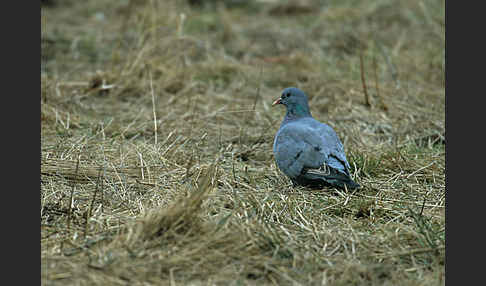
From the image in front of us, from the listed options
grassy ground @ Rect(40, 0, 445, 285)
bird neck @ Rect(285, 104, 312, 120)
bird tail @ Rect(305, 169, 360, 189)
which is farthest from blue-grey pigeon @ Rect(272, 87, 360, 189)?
bird neck @ Rect(285, 104, 312, 120)

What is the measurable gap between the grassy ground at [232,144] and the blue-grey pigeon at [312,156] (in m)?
0.11

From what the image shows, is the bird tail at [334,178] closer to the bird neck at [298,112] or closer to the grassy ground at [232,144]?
the grassy ground at [232,144]

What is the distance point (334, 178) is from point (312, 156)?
21cm

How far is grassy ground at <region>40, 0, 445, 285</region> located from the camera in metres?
2.71

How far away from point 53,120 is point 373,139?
Result: 260 cm

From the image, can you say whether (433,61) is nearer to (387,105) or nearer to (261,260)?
(387,105)

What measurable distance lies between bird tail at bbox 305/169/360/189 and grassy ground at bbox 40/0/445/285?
85 millimetres

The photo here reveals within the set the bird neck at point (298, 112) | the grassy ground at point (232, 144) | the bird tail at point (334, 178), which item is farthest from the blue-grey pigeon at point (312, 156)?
the bird neck at point (298, 112)

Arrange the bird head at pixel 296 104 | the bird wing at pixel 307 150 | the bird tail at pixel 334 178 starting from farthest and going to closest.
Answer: the bird head at pixel 296 104 → the bird wing at pixel 307 150 → the bird tail at pixel 334 178

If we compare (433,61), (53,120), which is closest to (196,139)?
(53,120)

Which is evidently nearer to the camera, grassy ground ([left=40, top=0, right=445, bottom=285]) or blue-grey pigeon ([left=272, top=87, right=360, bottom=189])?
grassy ground ([left=40, top=0, right=445, bottom=285])

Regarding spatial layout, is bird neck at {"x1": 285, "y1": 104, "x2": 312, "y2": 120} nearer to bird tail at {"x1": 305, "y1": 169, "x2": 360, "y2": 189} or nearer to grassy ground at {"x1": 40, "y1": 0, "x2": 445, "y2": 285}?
grassy ground at {"x1": 40, "y1": 0, "x2": 445, "y2": 285}

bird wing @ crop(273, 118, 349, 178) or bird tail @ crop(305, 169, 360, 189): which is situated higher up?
bird wing @ crop(273, 118, 349, 178)

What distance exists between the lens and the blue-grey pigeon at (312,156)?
365 centimetres
